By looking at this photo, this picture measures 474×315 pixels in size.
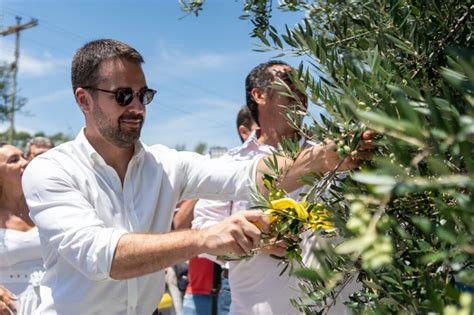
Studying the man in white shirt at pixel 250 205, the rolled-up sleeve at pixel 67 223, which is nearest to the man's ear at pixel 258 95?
the man in white shirt at pixel 250 205

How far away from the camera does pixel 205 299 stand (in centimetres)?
541

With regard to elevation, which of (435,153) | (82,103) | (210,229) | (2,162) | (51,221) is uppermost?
(435,153)

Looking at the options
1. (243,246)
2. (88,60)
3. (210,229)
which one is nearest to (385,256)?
(243,246)

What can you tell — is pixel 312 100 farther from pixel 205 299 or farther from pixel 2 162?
pixel 205 299

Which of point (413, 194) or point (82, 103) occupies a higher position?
point (413, 194)

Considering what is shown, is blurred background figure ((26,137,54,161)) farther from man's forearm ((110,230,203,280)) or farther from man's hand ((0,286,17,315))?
man's forearm ((110,230,203,280))

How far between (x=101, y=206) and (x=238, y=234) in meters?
0.91

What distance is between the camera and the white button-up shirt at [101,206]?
207cm

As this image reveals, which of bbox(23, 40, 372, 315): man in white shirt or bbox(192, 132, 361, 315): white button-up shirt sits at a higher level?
bbox(23, 40, 372, 315): man in white shirt

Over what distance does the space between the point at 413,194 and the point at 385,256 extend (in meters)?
0.66

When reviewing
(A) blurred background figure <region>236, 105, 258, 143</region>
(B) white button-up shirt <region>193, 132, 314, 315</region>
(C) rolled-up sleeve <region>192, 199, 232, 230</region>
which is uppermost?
(A) blurred background figure <region>236, 105, 258, 143</region>

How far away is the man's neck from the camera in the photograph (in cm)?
260

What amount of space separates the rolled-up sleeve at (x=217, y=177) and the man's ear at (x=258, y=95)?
84cm

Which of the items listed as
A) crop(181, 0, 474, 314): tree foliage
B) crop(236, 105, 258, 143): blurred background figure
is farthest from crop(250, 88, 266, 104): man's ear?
crop(181, 0, 474, 314): tree foliage
